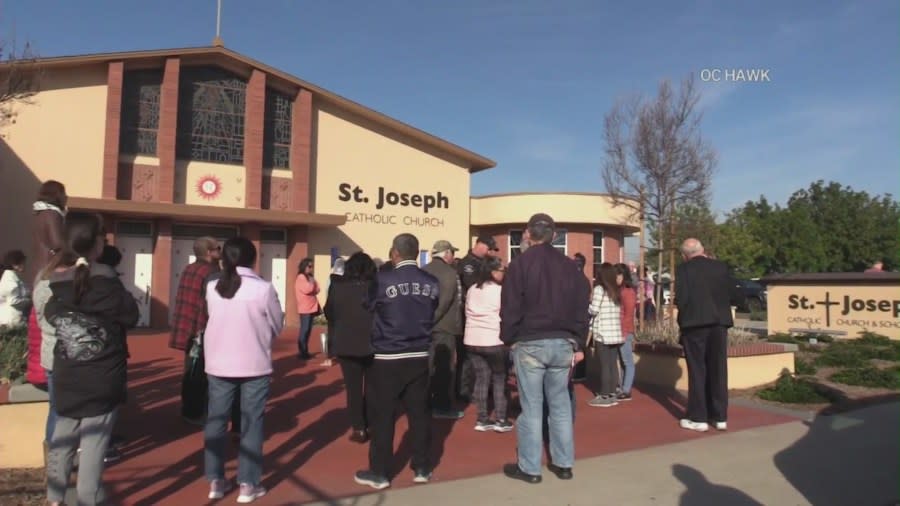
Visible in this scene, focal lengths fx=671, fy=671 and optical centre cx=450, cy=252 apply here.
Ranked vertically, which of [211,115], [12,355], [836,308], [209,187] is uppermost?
[211,115]

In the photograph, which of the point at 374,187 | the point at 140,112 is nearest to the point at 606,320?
the point at 374,187

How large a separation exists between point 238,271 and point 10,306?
10.8ft

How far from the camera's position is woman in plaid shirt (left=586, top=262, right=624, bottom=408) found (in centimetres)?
820

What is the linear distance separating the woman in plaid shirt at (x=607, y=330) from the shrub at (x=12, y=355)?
6008 millimetres

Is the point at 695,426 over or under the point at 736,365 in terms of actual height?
under

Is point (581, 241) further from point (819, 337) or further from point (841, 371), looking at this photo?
point (841, 371)

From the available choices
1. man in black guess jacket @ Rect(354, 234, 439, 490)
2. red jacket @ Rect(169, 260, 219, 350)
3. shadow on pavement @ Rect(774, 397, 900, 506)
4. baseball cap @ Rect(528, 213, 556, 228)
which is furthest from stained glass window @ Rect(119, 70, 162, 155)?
shadow on pavement @ Rect(774, 397, 900, 506)

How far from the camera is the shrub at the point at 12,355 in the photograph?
5.76m

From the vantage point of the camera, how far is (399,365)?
4.95 meters

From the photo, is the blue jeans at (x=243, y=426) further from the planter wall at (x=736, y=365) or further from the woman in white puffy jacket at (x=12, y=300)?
the planter wall at (x=736, y=365)

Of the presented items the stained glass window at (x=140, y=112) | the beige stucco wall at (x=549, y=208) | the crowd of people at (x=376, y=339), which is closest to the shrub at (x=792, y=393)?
the crowd of people at (x=376, y=339)

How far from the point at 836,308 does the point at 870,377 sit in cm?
512

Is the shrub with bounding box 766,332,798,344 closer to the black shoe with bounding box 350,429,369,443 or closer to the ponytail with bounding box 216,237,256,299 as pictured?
the black shoe with bounding box 350,429,369,443

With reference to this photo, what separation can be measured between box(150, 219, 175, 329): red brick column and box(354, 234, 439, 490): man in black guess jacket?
14095mm
